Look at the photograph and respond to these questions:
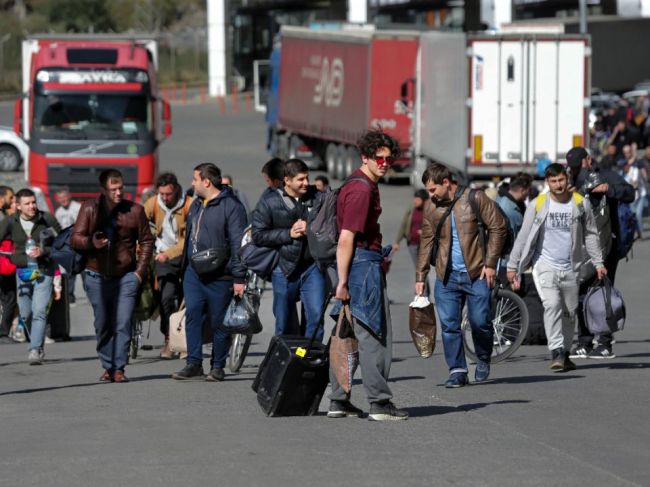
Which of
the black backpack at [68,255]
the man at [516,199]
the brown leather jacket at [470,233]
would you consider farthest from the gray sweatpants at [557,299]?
the black backpack at [68,255]

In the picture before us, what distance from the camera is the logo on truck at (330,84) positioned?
37719 millimetres

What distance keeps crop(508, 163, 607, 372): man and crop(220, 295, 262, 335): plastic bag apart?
2138mm

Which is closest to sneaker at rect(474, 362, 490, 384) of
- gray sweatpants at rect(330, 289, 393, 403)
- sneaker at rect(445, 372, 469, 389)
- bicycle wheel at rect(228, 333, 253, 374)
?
sneaker at rect(445, 372, 469, 389)

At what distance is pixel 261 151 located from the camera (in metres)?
47.4

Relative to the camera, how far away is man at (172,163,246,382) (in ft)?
39.4

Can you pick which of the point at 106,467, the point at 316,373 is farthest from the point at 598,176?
the point at 106,467

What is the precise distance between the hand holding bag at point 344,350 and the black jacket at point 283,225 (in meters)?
1.76

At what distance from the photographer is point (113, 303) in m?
12.2

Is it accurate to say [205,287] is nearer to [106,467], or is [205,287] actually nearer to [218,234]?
[218,234]

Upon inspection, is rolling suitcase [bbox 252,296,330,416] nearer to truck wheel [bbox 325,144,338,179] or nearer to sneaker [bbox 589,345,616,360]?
sneaker [bbox 589,345,616,360]

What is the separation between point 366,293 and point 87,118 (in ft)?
62.6

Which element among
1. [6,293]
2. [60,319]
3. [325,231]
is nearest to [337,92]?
[60,319]

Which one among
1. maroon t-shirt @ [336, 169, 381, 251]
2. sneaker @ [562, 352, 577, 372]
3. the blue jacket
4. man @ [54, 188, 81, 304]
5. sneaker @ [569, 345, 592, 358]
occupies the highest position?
maroon t-shirt @ [336, 169, 381, 251]

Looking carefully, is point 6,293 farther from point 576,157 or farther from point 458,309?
point 458,309
